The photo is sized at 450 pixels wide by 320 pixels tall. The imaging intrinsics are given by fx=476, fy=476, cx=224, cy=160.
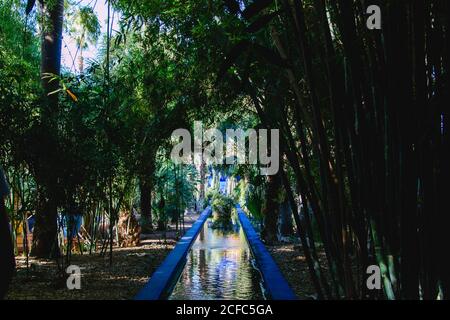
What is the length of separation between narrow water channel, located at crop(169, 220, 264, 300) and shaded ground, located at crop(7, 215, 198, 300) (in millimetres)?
555

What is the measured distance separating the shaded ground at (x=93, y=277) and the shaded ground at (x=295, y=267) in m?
1.86

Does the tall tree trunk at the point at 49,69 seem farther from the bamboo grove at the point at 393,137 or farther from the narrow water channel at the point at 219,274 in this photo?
the bamboo grove at the point at 393,137

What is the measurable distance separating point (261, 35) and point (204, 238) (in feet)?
26.3

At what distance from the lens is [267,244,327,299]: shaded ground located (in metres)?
5.40

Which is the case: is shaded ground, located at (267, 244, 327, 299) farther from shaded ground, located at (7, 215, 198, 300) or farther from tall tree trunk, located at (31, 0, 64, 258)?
tall tree trunk, located at (31, 0, 64, 258)

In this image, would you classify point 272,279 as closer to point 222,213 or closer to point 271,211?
point 271,211

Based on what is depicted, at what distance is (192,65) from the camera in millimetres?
7512

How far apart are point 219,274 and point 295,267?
1.11 metres

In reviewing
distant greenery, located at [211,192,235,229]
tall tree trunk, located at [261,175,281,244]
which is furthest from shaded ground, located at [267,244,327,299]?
distant greenery, located at [211,192,235,229]

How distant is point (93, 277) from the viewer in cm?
612

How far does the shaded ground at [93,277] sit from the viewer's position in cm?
510

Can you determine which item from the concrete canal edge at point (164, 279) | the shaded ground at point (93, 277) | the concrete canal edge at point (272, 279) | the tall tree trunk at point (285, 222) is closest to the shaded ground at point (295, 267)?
the concrete canal edge at point (272, 279)

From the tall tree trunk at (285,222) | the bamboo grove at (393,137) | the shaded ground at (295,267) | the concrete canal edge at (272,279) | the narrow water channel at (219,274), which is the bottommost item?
the narrow water channel at (219,274)
